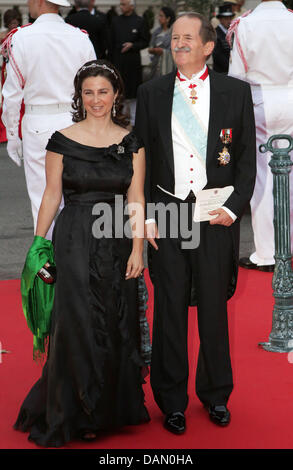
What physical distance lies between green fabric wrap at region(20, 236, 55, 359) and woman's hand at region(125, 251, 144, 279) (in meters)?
0.34

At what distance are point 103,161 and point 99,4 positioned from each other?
23.5 metres

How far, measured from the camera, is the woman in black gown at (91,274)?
415 cm

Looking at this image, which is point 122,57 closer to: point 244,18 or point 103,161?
point 244,18

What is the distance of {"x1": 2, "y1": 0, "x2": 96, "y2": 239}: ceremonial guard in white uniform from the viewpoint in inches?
262

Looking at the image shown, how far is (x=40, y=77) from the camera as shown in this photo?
6676 millimetres

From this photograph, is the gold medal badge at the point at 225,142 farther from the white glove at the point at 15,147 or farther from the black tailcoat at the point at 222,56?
the black tailcoat at the point at 222,56

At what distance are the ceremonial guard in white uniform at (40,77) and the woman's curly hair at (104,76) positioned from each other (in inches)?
A: 94.3

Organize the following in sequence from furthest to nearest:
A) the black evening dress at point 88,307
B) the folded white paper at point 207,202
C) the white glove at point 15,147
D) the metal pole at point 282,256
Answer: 1. the white glove at point 15,147
2. the metal pole at point 282,256
3. the folded white paper at point 207,202
4. the black evening dress at point 88,307

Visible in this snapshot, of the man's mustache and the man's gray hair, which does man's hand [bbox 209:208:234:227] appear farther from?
the man's gray hair

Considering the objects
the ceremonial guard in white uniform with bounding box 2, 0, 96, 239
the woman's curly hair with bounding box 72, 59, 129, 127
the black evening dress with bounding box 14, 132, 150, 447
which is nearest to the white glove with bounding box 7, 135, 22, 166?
the ceremonial guard in white uniform with bounding box 2, 0, 96, 239

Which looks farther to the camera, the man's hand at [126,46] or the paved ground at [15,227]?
the man's hand at [126,46]

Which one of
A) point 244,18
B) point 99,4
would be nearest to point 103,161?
point 244,18

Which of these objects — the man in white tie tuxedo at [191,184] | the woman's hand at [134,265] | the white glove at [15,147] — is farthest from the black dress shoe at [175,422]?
the white glove at [15,147]

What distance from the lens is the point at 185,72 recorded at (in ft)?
14.0
